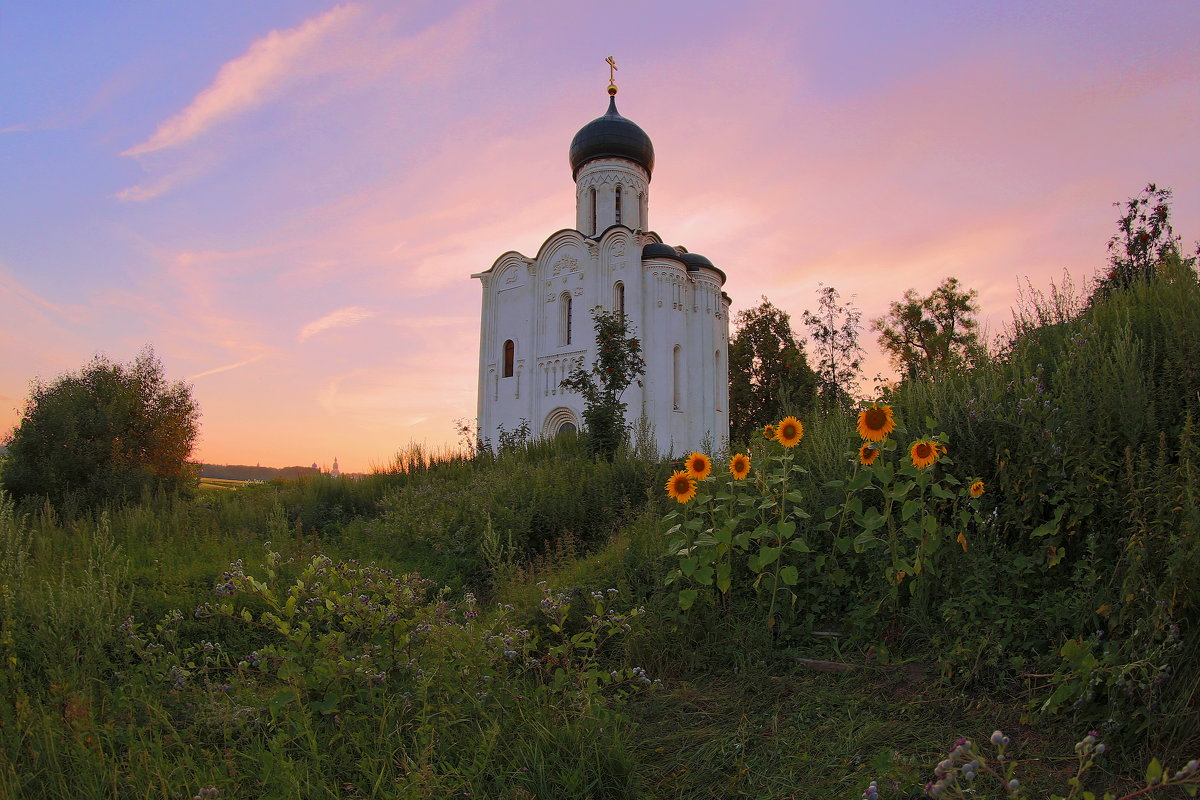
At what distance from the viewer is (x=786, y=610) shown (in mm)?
3598

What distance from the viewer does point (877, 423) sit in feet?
11.7

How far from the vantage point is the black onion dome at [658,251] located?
78.9ft

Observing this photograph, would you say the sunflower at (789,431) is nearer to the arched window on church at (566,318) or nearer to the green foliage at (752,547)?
the green foliage at (752,547)

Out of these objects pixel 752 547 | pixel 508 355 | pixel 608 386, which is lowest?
pixel 752 547

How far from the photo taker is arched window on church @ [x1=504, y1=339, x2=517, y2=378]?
85.9 ft

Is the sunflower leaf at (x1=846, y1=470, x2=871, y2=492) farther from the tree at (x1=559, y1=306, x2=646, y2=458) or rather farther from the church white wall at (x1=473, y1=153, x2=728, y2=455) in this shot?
the church white wall at (x1=473, y1=153, x2=728, y2=455)

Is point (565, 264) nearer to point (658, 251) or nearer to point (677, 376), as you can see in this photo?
point (658, 251)

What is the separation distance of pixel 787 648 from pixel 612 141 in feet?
81.7

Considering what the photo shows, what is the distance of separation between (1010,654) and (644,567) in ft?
6.93

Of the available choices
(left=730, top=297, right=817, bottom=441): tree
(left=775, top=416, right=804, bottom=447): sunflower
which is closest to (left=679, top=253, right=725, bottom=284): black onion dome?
(left=730, top=297, right=817, bottom=441): tree

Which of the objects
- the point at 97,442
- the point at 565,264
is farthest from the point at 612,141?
the point at 97,442

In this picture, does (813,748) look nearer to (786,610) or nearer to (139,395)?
(786,610)

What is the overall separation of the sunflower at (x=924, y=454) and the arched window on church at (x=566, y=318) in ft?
71.7

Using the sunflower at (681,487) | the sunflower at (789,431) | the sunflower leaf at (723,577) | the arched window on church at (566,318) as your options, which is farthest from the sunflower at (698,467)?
the arched window on church at (566,318)
